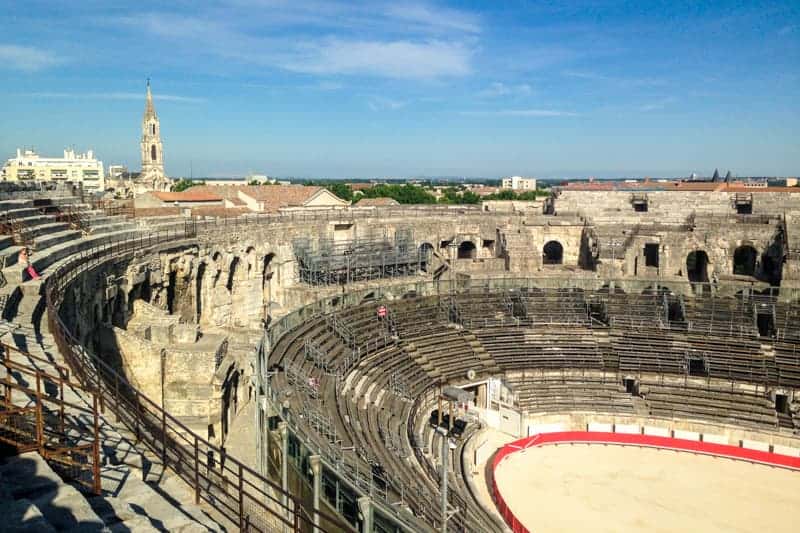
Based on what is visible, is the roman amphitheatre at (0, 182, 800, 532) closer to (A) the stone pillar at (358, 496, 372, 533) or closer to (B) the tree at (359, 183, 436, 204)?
(A) the stone pillar at (358, 496, 372, 533)

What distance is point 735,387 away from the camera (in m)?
24.3

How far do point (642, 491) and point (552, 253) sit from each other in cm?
2516

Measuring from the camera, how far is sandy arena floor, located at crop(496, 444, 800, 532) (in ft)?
56.0

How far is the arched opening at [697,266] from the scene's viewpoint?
35219 mm

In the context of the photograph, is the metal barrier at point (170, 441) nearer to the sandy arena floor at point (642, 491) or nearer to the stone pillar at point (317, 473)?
the stone pillar at point (317, 473)

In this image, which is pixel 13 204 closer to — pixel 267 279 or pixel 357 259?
pixel 267 279

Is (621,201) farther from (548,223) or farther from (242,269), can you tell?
(242,269)

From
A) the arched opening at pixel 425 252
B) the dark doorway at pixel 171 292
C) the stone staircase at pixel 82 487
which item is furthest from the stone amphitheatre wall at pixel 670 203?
the stone staircase at pixel 82 487

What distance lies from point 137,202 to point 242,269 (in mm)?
12057

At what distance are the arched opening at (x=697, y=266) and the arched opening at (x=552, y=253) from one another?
760cm

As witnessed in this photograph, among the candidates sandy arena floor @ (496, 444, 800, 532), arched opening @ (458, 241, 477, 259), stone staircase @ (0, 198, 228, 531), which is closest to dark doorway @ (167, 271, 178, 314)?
stone staircase @ (0, 198, 228, 531)

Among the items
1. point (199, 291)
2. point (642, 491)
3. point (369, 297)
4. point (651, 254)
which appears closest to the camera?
point (642, 491)

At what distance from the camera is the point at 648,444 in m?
22.4

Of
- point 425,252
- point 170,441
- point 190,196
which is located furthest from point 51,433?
point 190,196
